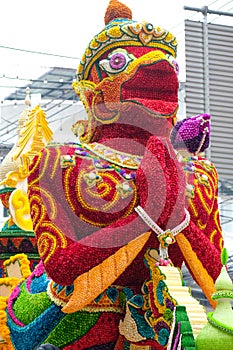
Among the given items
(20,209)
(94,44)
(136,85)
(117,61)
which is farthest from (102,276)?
(20,209)

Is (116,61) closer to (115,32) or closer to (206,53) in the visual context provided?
(115,32)

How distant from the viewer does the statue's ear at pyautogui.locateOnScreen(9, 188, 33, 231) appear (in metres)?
5.50

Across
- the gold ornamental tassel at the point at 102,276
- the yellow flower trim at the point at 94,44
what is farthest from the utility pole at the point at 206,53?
the gold ornamental tassel at the point at 102,276

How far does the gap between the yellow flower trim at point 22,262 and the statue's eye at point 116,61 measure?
159 centimetres

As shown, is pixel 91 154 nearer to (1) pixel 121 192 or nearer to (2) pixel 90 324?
(1) pixel 121 192

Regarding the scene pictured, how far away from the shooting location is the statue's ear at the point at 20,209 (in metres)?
5.50

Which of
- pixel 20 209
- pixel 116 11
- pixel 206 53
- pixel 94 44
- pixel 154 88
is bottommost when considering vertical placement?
pixel 20 209

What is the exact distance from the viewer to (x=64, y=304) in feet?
13.4

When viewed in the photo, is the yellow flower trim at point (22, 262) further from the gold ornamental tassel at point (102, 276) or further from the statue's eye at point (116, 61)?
the statue's eye at point (116, 61)

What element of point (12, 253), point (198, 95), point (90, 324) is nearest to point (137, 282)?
point (90, 324)

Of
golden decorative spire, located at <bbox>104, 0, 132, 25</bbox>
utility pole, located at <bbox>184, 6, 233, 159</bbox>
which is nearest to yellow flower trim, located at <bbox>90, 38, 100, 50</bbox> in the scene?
golden decorative spire, located at <bbox>104, 0, 132, 25</bbox>

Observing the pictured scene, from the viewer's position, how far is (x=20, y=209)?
219 inches

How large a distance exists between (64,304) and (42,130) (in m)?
1.82

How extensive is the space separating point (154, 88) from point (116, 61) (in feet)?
0.77
